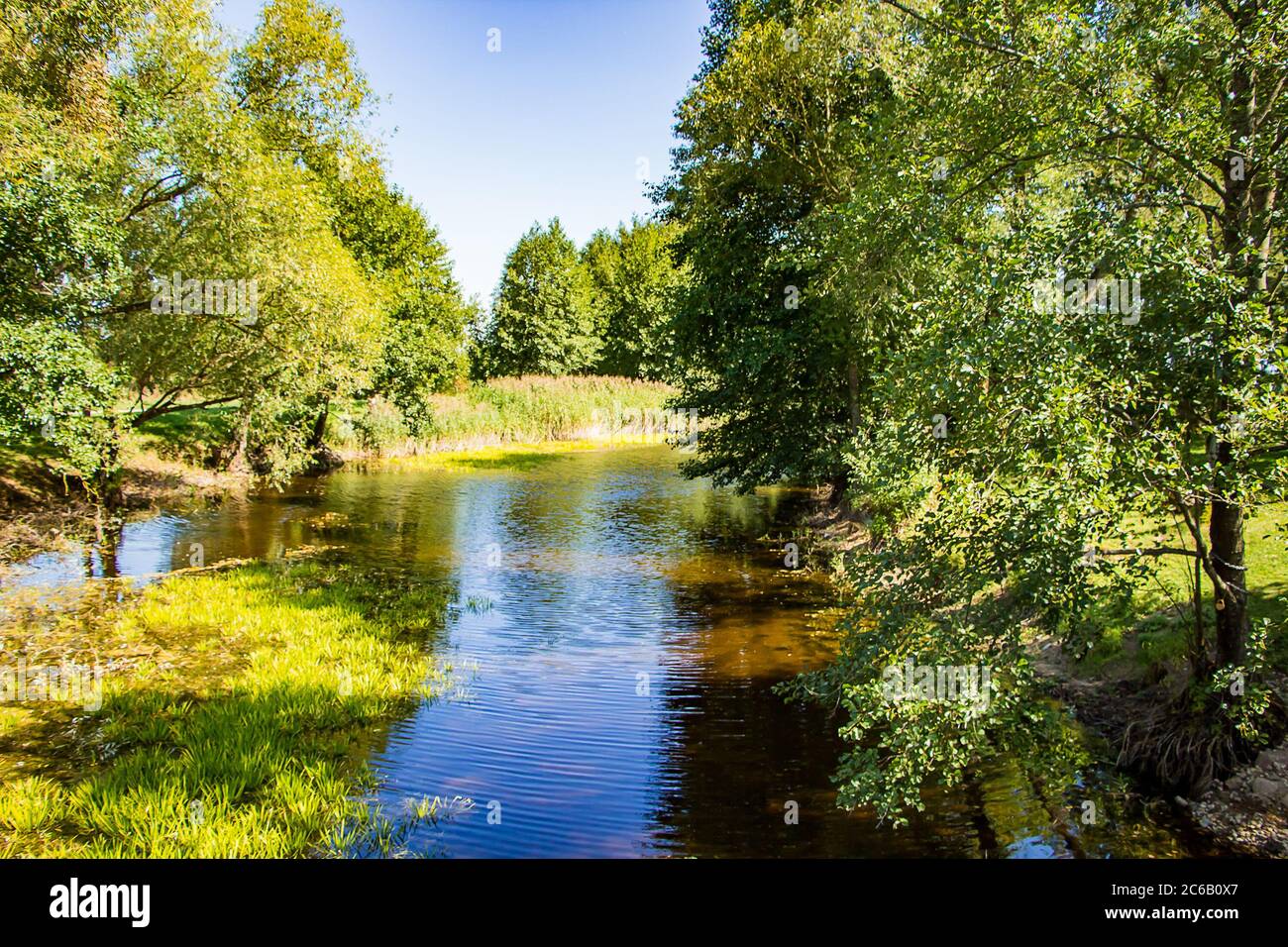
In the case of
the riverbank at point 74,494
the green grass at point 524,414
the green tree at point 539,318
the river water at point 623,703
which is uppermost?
the green tree at point 539,318

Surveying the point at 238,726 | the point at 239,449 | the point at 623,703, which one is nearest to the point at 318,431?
the point at 239,449

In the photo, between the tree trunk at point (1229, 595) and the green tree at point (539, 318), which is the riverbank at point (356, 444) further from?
the tree trunk at point (1229, 595)

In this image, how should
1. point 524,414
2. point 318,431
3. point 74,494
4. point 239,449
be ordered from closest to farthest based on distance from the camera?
point 74,494, point 239,449, point 318,431, point 524,414

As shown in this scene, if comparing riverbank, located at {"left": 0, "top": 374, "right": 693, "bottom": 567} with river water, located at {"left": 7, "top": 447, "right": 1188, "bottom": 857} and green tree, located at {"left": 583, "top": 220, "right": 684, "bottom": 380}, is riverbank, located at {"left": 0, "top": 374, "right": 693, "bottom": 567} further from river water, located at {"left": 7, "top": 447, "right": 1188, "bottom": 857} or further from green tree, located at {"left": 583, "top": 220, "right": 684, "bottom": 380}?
green tree, located at {"left": 583, "top": 220, "right": 684, "bottom": 380}

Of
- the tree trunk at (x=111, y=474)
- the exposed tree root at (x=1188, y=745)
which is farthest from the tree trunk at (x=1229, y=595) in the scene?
the tree trunk at (x=111, y=474)

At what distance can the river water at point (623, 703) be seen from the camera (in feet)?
26.2

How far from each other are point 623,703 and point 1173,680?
7288 mm

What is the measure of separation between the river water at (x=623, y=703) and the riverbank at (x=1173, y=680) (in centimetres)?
59

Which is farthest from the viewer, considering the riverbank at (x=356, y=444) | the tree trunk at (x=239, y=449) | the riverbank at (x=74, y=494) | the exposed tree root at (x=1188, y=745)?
the tree trunk at (x=239, y=449)

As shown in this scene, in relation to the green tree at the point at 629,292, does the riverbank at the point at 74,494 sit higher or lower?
lower

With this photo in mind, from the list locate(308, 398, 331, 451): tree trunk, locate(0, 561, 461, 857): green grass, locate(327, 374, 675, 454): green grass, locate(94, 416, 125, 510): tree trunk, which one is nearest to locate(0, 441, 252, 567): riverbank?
locate(94, 416, 125, 510): tree trunk

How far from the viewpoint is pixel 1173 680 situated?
978 cm

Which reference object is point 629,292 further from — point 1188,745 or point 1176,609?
point 1188,745

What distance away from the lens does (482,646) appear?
13961 mm
